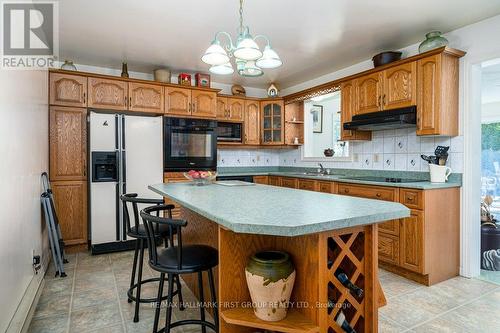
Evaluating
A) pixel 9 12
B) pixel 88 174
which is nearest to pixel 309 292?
pixel 9 12

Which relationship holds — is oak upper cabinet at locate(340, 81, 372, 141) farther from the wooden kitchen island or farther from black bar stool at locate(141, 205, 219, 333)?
black bar stool at locate(141, 205, 219, 333)

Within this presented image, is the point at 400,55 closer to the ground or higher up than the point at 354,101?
higher up

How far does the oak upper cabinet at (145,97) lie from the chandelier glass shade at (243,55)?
188 cm

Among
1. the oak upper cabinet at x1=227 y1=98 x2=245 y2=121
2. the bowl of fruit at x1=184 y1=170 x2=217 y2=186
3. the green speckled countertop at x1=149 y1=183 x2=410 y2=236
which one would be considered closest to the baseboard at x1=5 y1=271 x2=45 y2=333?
the green speckled countertop at x1=149 y1=183 x2=410 y2=236

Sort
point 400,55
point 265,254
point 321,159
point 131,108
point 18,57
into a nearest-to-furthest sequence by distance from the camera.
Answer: point 265,254 < point 18,57 < point 400,55 < point 131,108 < point 321,159

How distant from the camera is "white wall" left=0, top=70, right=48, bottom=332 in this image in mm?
1644

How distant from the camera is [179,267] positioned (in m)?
1.55

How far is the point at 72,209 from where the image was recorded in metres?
3.51

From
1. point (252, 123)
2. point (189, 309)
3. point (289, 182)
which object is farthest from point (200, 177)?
point (252, 123)

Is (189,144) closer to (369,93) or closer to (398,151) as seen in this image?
(369,93)

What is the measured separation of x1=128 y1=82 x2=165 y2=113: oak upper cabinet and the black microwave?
1047mm

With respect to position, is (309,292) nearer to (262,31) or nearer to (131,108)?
(262,31)

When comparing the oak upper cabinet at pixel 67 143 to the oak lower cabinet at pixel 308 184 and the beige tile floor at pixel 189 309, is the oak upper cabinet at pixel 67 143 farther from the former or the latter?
the oak lower cabinet at pixel 308 184

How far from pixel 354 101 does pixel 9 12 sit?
3301mm
